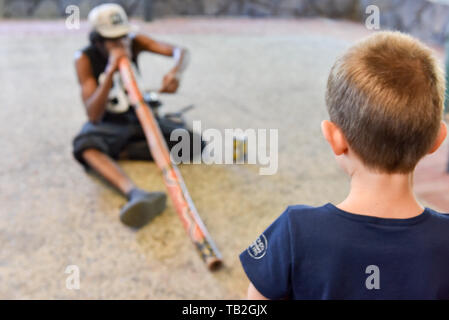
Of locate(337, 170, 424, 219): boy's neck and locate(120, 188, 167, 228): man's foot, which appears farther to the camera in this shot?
locate(120, 188, 167, 228): man's foot

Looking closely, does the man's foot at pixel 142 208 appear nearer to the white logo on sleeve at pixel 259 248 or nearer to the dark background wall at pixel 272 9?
the white logo on sleeve at pixel 259 248

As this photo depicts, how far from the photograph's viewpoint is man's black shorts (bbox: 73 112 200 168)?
5.72ft

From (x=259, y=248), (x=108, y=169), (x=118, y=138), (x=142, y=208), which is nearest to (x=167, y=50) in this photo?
(x=118, y=138)

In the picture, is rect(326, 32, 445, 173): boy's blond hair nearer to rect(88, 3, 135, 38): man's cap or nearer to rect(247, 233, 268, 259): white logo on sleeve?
rect(247, 233, 268, 259): white logo on sleeve

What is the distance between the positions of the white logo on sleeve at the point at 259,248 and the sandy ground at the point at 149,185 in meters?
0.26

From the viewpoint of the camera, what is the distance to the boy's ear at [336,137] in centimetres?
58

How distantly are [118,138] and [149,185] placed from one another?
213 millimetres

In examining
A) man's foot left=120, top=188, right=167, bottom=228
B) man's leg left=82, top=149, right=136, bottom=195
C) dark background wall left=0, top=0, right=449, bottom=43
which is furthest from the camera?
dark background wall left=0, top=0, right=449, bottom=43

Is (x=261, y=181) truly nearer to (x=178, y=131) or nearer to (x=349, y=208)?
(x=178, y=131)

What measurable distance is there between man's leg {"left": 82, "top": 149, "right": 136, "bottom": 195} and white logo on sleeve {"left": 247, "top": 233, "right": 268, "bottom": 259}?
1.01 metres

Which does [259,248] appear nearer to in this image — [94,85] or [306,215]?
[306,215]

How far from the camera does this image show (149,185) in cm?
175

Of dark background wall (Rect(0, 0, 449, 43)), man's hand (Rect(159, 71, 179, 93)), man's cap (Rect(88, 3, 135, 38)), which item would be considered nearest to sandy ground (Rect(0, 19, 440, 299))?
man's hand (Rect(159, 71, 179, 93))

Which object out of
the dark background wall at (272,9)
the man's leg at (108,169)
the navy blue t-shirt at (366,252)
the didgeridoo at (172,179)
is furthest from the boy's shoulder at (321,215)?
the dark background wall at (272,9)
